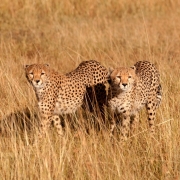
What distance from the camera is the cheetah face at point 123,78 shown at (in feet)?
12.9

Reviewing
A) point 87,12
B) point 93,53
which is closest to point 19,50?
point 93,53

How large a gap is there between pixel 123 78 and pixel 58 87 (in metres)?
0.59

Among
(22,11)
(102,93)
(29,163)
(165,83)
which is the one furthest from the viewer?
(22,11)

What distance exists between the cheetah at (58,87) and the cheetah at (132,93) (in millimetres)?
307

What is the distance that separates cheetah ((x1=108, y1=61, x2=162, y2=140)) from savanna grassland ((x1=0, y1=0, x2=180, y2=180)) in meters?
0.08

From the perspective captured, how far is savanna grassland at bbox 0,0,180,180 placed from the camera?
3295 millimetres

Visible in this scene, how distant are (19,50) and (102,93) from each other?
2442mm

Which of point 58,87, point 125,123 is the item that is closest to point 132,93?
point 125,123

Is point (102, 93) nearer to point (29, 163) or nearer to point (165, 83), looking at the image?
point (165, 83)

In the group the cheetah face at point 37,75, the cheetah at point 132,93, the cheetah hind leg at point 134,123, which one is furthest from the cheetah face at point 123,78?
the cheetah face at point 37,75

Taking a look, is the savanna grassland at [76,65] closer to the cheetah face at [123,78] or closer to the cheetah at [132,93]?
the cheetah at [132,93]

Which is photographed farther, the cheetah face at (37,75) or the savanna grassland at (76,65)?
the cheetah face at (37,75)

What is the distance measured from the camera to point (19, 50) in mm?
6773

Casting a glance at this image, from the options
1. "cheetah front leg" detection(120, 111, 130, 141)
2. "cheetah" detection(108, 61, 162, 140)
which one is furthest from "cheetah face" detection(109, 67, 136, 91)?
"cheetah front leg" detection(120, 111, 130, 141)
